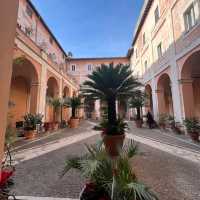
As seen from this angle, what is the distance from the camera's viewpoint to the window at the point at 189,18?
829 centimetres

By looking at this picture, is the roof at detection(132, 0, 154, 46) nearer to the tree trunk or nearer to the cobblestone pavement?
the cobblestone pavement

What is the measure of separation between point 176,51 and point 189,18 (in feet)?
6.57

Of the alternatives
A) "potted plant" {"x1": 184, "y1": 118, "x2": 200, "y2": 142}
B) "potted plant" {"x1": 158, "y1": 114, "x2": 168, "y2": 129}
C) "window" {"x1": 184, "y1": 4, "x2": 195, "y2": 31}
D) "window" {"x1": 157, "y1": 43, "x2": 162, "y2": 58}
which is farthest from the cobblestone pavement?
"window" {"x1": 157, "y1": 43, "x2": 162, "y2": 58}

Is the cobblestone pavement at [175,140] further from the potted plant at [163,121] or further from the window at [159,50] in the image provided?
the window at [159,50]

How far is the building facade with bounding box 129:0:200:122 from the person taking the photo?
8328 mm

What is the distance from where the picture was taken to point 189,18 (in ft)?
28.5

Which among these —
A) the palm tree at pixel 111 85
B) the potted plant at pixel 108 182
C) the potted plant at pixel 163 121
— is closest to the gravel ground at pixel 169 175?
the potted plant at pixel 108 182

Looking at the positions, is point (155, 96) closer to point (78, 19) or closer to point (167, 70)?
point (167, 70)

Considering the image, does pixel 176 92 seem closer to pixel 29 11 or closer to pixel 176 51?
pixel 176 51

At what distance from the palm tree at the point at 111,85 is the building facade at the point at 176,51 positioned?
5007 mm

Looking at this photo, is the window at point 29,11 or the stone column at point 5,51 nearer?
the stone column at point 5,51

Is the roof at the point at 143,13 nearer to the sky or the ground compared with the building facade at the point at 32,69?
nearer to the sky

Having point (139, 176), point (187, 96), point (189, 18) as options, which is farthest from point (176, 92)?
point (139, 176)

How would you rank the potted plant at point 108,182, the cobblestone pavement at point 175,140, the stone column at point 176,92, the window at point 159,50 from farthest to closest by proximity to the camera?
1. the window at point 159,50
2. the stone column at point 176,92
3. the cobblestone pavement at point 175,140
4. the potted plant at point 108,182
